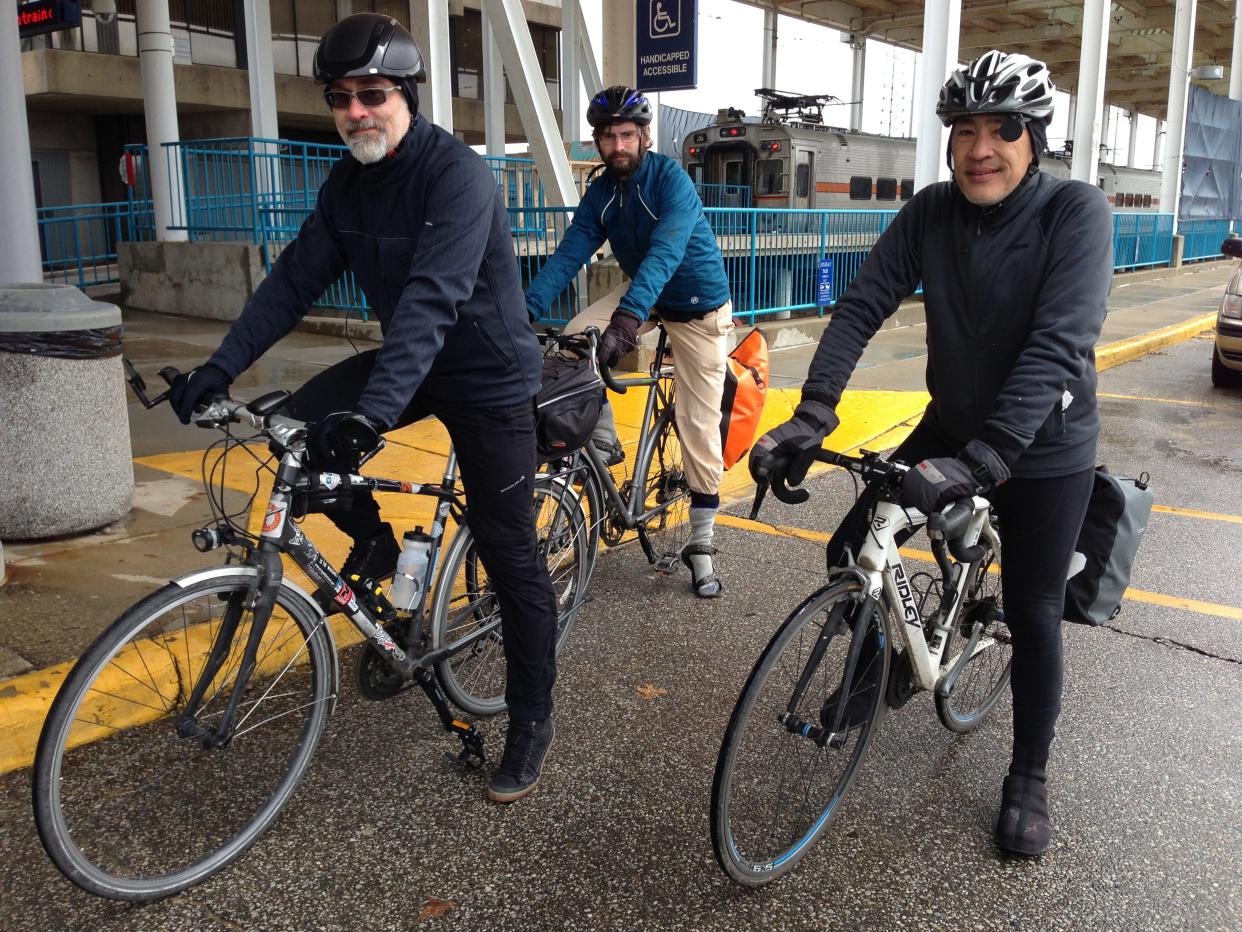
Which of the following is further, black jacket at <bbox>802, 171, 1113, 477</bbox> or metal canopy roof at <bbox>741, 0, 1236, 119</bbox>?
metal canopy roof at <bbox>741, 0, 1236, 119</bbox>

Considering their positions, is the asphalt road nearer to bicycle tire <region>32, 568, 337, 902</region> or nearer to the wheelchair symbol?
bicycle tire <region>32, 568, 337, 902</region>

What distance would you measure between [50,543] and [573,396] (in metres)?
2.83

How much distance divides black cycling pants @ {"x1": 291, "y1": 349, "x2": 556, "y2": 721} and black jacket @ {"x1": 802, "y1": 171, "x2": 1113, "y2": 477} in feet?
2.70

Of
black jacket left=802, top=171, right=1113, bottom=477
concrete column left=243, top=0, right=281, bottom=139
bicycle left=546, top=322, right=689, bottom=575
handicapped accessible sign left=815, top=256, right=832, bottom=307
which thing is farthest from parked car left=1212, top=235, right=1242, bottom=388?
concrete column left=243, top=0, right=281, bottom=139

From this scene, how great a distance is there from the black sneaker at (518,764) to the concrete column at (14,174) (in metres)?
3.54

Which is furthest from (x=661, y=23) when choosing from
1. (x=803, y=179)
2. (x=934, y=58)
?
(x=803, y=179)

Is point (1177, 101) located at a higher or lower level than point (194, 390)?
higher

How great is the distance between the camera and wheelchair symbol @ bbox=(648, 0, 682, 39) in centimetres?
1264

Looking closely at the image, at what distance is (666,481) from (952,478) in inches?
104

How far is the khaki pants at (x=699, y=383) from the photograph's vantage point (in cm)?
479

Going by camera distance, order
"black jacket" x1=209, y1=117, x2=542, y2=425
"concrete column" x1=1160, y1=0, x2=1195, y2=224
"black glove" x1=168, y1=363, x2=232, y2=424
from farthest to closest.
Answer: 1. "concrete column" x1=1160, y1=0, x2=1195, y2=224
2. "black glove" x1=168, y1=363, x2=232, y2=424
3. "black jacket" x1=209, y1=117, x2=542, y2=425

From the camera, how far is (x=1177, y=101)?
79.2 ft

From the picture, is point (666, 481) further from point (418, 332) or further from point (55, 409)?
point (55, 409)

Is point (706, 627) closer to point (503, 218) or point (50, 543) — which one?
point (503, 218)
